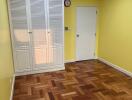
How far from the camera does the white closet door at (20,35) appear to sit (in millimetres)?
3607

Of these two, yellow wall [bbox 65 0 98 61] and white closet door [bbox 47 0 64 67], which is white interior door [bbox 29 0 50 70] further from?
yellow wall [bbox 65 0 98 61]

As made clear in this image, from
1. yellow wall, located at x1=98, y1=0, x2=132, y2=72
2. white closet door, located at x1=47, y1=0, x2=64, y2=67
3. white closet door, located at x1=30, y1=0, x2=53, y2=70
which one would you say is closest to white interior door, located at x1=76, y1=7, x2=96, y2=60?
yellow wall, located at x1=98, y1=0, x2=132, y2=72

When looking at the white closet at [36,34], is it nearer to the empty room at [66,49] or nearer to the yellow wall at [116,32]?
the empty room at [66,49]

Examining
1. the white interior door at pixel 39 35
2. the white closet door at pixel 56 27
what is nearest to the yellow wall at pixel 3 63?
the white interior door at pixel 39 35

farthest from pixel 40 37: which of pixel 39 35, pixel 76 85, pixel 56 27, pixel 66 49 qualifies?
pixel 76 85

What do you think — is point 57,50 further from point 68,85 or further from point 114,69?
point 114,69

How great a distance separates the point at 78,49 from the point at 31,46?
181 centimetres

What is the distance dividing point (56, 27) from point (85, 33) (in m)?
1.39

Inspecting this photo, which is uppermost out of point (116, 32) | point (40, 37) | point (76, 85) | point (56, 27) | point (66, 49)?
point (56, 27)

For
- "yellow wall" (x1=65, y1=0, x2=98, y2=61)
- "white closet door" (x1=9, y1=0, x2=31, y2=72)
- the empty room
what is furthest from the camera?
"yellow wall" (x1=65, y1=0, x2=98, y2=61)

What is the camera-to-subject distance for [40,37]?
3975mm

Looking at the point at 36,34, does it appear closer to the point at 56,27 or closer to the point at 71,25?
the point at 56,27

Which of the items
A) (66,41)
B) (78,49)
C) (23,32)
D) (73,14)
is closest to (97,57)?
(78,49)

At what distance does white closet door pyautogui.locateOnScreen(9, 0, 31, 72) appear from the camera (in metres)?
3.61
